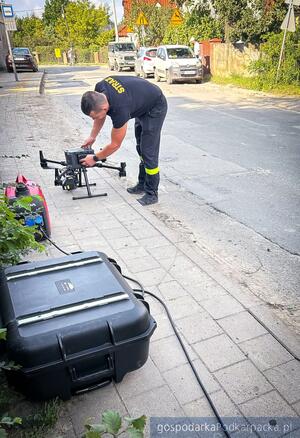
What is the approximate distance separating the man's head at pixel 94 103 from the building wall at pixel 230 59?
1594 centimetres

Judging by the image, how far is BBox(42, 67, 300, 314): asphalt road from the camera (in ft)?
12.1

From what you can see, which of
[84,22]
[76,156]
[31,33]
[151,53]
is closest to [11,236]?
[76,156]

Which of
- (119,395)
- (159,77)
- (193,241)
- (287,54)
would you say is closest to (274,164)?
(193,241)

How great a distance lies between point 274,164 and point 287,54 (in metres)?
10.8

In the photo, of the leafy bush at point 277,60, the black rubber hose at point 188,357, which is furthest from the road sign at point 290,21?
the black rubber hose at point 188,357

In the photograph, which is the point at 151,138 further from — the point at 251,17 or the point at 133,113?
the point at 251,17

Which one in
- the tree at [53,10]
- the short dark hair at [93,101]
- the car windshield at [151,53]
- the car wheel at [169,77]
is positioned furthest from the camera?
the tree at [53,10]

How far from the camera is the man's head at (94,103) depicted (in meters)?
3.91

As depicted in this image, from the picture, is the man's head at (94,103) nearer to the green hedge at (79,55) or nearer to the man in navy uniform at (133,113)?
the man in navy uniform at (133,113)

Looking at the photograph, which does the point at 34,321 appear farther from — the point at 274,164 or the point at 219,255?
the point at 274,164

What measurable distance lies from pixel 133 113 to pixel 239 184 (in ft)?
6.59

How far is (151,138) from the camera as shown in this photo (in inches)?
186

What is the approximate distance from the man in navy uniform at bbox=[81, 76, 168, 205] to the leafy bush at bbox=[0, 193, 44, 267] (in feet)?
5.96

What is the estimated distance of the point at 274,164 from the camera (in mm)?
6352
